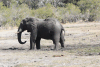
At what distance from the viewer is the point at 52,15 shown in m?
51.0

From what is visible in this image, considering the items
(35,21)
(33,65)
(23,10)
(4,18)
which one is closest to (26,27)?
(35,21)

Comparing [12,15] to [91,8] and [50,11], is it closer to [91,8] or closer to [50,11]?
[50,11]

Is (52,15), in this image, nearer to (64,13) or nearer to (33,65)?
(64,13)

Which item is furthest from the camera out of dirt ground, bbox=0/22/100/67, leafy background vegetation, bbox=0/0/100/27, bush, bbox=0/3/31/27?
leafy background vegetation, bbox=0/0/100/27

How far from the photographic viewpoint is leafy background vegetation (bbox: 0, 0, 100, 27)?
132 feet

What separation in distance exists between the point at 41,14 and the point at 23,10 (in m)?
6.42

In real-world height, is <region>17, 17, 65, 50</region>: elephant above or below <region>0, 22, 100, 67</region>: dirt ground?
above

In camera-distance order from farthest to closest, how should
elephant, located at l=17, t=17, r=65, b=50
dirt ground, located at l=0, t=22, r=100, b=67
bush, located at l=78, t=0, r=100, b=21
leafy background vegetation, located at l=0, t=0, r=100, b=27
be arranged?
bush, located at l=78, t=0, r=100, b=21 → leafy background vegetation, located at l=0, t=0, r=100, b=27 → elephant, located at l=17, t=17, r=65, b=50 → dirt ground, located at l=0, t=22, r=100, b=67

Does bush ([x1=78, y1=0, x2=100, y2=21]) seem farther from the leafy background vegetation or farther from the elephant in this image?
the elephant

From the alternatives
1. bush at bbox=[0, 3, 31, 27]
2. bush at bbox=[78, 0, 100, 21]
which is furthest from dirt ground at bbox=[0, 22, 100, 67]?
bush at bbox=[78, 0, 100, 21]

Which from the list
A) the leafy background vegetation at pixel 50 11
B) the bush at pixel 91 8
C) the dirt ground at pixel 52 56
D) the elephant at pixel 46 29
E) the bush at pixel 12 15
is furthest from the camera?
the bush at pixel 91 8

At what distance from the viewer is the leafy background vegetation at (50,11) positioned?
132 ft

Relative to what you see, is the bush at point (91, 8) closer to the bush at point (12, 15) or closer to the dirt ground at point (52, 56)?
the bush at point (12, 15)

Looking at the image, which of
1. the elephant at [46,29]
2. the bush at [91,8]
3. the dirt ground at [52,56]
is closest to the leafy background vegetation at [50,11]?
the bush at [91,8]
